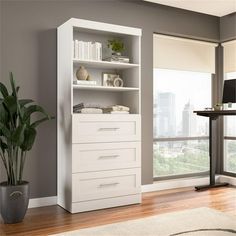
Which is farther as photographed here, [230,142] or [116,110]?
[230,142]

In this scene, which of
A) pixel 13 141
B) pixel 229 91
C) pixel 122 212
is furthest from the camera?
pixel 229 91

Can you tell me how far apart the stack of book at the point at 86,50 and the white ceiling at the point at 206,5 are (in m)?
1.19

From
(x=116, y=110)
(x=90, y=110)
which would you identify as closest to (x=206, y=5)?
(x=116, y=110)

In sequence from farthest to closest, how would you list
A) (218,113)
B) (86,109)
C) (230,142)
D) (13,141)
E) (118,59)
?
(230,142), (218,113), (118,59), (86,109), (13,141)

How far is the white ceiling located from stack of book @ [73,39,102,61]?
1.19m

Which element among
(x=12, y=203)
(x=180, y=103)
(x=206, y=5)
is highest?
(x=206, y=5)

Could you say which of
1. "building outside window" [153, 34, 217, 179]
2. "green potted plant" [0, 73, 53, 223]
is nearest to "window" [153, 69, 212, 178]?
"building outside window" [153, 34, 217, 179]

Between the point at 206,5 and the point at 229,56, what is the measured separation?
96 cm

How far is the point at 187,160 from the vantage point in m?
4.78

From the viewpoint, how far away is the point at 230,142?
16.0 feet

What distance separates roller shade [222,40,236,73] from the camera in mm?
4730

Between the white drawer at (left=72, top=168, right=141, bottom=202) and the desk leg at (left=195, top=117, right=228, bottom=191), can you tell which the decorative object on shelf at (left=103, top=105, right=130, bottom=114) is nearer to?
the white drawer at (left=72, top=168, right=141, bottom=202)

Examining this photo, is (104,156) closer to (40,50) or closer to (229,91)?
(40,50)

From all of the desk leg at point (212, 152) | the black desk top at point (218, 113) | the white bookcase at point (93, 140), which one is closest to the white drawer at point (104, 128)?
the white bookcase at point (93, 140)
